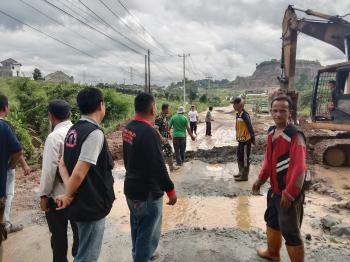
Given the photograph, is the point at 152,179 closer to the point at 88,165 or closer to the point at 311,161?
the point at 88,165

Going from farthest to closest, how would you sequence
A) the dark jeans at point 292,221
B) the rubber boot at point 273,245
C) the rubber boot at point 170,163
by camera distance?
the rubber boot at point 170,163
the rubber boot at point 273,245
the dark jeans at point 292,221

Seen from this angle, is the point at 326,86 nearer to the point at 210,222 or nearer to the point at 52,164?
the point at 210,222

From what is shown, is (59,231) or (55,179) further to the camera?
(59,231)

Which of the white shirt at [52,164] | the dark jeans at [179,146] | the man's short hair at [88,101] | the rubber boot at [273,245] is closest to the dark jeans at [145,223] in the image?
the white shirt at [52,164]

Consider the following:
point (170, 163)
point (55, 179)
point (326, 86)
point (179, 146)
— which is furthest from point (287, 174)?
point (326, 86)

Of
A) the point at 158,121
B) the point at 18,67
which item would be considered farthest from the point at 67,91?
the point at 18,67

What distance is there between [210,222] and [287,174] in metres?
2.49

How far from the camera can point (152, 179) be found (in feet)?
11.1

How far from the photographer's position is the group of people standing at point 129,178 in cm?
290

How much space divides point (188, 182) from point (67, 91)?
15.3 meters

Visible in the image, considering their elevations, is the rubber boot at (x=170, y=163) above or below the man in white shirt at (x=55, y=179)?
below

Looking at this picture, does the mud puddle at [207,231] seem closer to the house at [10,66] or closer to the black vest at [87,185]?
the black vest at [87,185]

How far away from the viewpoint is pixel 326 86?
1159 centimetres

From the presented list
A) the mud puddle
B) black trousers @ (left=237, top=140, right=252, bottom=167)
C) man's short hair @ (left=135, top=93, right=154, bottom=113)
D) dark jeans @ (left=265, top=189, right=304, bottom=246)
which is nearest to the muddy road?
the mud puddle
